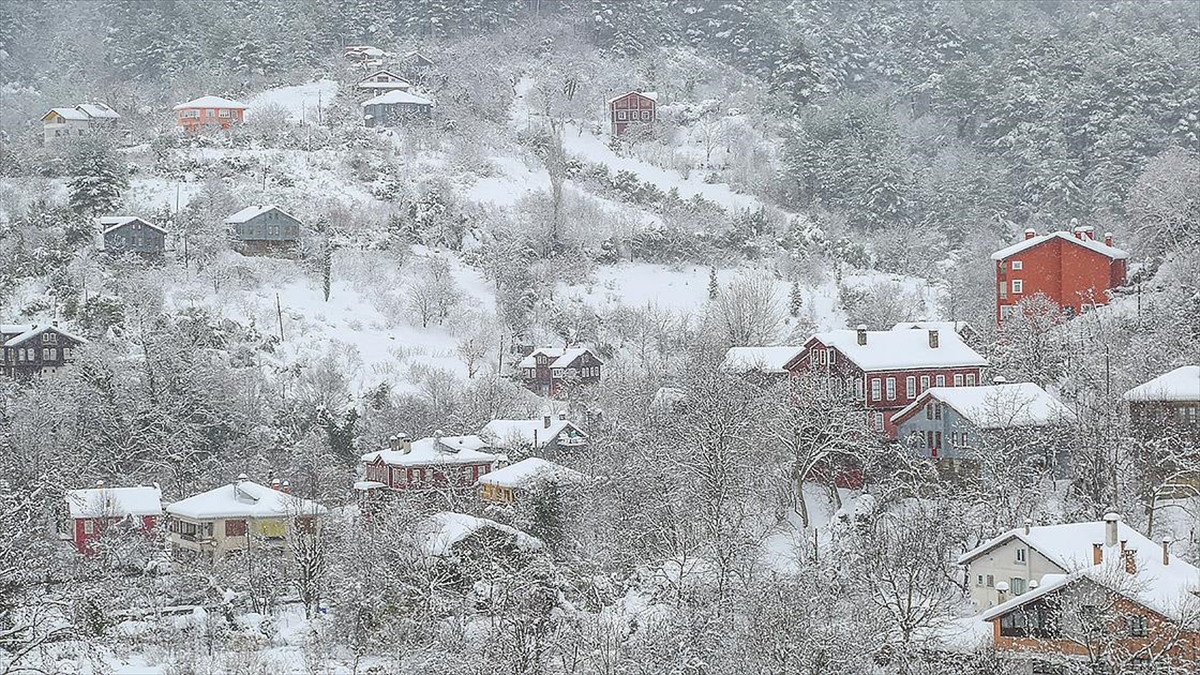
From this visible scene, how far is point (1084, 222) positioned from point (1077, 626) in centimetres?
4268

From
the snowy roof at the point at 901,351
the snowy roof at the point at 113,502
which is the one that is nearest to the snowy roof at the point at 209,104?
the snowy roof at the point at 113,502

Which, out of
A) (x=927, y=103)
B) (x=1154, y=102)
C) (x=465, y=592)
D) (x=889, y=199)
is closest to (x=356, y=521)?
(x=465, y=592)

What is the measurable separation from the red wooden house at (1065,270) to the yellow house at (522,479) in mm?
18372

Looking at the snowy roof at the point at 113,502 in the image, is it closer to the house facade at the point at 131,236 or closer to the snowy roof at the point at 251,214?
the house facade at the point at 131,236

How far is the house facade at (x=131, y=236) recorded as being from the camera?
63.8m

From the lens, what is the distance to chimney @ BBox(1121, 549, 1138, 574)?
97.1ft

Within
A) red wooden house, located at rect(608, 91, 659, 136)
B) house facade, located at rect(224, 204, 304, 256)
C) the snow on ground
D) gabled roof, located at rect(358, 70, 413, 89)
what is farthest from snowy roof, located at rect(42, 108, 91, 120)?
red wooden house, located at rect(608, 91, 659, 136)

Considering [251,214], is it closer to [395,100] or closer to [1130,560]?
[395,100]

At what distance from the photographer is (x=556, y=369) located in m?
59.2

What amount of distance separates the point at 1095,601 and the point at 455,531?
16.5 meters

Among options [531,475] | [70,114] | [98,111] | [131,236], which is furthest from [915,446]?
[98,111]

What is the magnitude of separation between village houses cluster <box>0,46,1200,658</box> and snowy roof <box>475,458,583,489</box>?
0.07 metres

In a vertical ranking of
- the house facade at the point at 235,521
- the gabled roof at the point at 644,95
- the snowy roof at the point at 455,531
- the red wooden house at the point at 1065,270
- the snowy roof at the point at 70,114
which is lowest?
the house facade at the point at 235,521

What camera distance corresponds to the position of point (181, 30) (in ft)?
308
